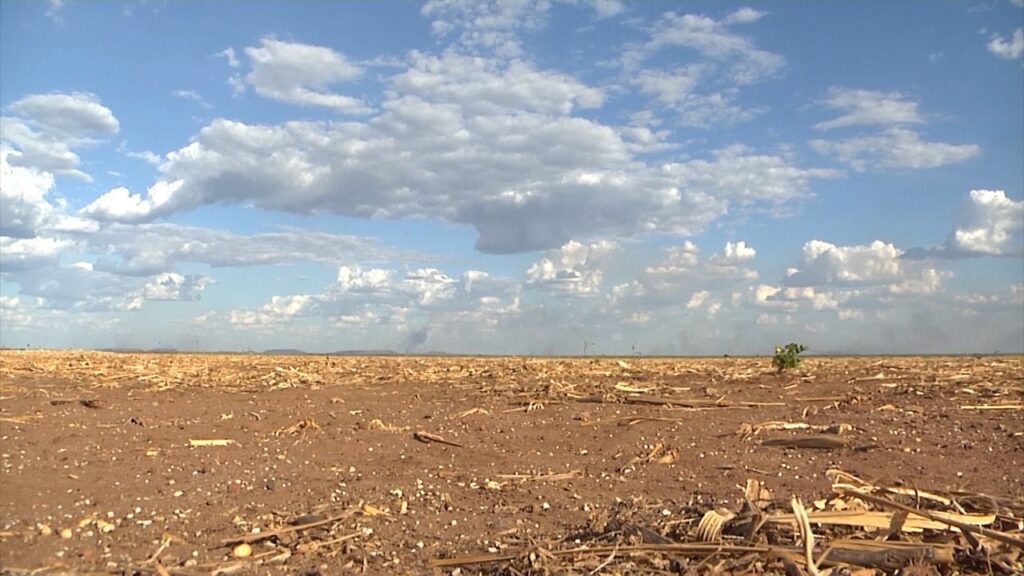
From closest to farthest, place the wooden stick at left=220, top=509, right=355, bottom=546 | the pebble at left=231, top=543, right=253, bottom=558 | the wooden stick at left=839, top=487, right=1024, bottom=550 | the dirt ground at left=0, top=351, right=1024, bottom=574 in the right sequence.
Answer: the wooden stick at left=839, top=487, right=1024, bottom=550
the pebble at left=231, top=543, right=253, bottom=558
the dirt ground at left=0, top=351, right=1024, bottom=574
the wooden stick at left=220, top=509, right=355, bottom=546

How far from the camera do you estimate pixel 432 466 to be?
360 inches

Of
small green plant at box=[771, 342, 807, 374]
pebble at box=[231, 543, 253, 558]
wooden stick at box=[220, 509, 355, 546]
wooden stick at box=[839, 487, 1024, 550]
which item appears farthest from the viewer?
small green plant at box=[771, 342, 807, 374]

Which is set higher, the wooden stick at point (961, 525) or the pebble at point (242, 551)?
the wooden stick at point (961, 525)

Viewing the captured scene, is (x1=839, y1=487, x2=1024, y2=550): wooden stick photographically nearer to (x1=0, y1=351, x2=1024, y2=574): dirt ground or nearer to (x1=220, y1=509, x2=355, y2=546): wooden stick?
(x1=0, y1=351, x2=1024, y2=574): dirt ground

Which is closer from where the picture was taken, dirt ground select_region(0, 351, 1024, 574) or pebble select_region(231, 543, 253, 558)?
pebble select_region(231, 543, 253, 558)

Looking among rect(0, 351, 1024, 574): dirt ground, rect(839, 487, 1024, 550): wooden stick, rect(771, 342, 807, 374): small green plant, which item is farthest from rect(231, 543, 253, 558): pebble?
rect(771, 342, 807, 374): small green plant

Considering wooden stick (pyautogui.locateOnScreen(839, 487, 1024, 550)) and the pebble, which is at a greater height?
wooden stick (pyautogui.locateOnScreen(839, 487, 1024, 550))

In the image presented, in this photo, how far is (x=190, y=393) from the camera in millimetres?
16422

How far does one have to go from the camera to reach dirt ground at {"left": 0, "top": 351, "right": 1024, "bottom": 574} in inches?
241

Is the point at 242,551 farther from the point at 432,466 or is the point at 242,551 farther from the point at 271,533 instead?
the point at 432,466

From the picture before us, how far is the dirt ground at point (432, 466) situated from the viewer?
20.1 ft

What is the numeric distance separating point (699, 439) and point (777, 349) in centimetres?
1187

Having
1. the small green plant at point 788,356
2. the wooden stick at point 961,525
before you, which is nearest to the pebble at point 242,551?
the wooden stick at point 961,525

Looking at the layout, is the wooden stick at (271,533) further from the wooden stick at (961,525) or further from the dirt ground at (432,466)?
the wooden stick at (961,525)
